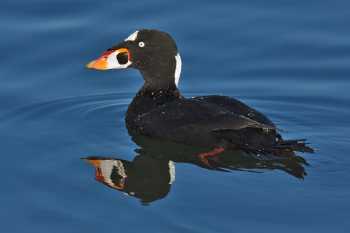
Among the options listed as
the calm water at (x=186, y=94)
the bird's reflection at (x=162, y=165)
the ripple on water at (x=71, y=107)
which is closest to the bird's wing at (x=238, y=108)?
the bird's reflection at (x=162, y=165)

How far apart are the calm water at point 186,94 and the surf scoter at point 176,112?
0.23 meters

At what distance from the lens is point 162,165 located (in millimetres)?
7961

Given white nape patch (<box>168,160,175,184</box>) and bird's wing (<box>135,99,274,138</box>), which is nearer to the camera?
white nape patch (<box>168,160,175,184</box>)

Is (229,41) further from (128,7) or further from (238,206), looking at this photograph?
(238,206)

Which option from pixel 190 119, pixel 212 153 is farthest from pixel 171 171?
pixel 190 119

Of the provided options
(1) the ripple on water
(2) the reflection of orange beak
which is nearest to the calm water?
(1) the ripple on water

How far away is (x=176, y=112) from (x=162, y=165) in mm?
512

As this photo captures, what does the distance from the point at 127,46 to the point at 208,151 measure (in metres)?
1.44

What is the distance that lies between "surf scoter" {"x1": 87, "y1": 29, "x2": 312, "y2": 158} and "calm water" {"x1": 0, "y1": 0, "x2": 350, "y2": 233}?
227 mm

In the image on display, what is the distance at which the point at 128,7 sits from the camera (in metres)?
11.2

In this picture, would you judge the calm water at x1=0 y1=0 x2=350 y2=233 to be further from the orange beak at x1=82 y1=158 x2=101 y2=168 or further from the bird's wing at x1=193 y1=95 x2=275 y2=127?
the bird's wing at x1=193 y1=95 x2=275 y2=127

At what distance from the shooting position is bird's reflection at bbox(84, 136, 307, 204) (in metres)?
7.50

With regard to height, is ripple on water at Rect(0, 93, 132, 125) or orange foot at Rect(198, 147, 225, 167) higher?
ripple on water at Rect(0, 93, 132, 125)

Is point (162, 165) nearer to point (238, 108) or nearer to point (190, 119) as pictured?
point (190, 119)
